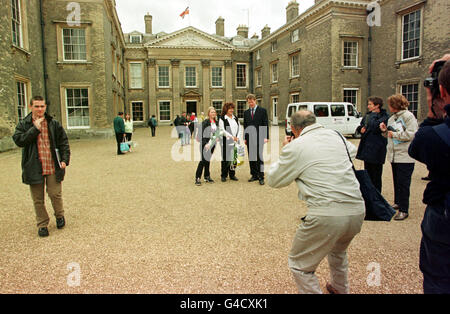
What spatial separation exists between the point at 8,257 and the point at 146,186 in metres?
3.67

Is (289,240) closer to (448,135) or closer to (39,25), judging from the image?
(448,135)

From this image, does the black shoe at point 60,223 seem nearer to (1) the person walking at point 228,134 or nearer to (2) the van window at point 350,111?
(1) the person walking at point 228,134

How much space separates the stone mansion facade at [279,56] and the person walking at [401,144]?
13.5 m

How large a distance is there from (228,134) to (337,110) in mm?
11737

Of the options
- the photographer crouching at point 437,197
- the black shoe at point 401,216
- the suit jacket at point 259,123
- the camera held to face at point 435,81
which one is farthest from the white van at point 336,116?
the photographer crouching at point 437,197

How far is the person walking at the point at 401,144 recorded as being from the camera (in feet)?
15.8

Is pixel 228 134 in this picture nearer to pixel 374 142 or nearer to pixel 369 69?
pixel 374 142

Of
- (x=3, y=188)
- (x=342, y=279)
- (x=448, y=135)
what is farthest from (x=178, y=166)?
(x=448, y=135)

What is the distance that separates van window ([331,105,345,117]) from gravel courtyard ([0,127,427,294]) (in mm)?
10647

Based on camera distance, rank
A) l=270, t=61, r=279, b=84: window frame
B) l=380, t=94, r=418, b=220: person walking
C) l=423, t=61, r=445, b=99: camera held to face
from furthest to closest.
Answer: l=270, t=61, r=279, b=84: window frame → l=380, t=94, r=418, b=220: person walking → l=423, t=61, r=445, b=99: camera held to face

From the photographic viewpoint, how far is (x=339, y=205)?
2375 millimetres

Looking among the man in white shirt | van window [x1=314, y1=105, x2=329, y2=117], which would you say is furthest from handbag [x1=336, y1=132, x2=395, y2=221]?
van window [x1=314, y1=105, x2=329, y2=117]

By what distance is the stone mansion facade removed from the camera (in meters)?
15.0

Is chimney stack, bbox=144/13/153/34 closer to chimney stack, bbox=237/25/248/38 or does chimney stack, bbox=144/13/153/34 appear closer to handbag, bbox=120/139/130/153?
chimney stack, bbox=237/25/248/38
